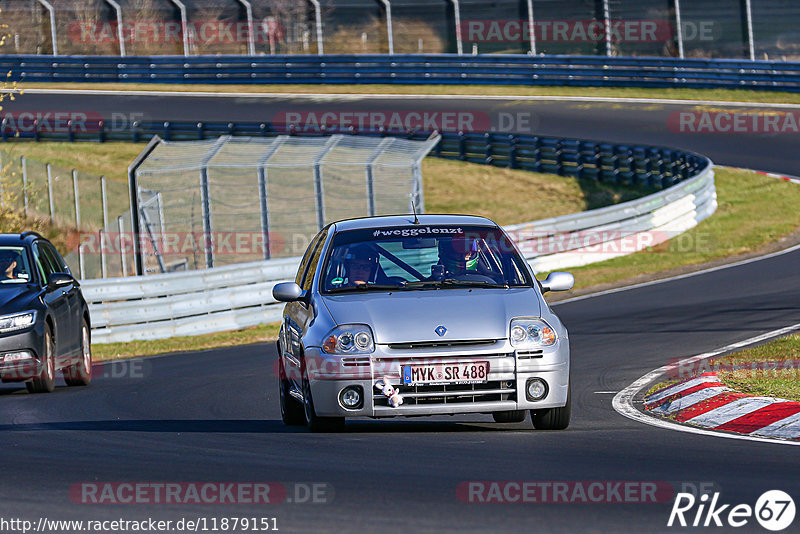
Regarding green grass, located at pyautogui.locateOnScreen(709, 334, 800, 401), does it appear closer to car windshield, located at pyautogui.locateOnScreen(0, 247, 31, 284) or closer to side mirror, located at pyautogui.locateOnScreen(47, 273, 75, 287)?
side mirror, located at pyautogui.locateOnScreen(47, 273, 75, 287)

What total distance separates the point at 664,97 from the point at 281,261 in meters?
23.2

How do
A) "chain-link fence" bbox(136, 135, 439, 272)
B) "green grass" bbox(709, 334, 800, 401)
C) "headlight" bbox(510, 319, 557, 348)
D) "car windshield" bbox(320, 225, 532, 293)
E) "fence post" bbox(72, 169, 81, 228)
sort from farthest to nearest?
"fence post" bbox(72, 169, 81, 228) → "chain-link fence" bbox(136, 135, 439, 272) → "green grass" bbox(709, 334, 800, 401) → "car windshield" bbox(320, 225, 532, 293) → "headlight" bbox(510, 319, 557, 348)

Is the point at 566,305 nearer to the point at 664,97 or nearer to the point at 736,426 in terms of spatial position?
the point at 736,426

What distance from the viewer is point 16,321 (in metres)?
12.8

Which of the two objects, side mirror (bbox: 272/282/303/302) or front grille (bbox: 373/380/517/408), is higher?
side mirror (bbox: 272/282/303/302)

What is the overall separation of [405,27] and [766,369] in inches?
1372

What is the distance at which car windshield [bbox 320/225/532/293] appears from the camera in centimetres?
927

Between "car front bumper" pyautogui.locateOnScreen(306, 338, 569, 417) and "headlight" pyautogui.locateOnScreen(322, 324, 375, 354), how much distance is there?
5 cm

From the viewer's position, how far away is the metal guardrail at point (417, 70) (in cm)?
4034

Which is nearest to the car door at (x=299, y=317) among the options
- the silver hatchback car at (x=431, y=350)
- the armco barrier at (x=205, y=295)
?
the silver hatchback car at (x=431, y=350)

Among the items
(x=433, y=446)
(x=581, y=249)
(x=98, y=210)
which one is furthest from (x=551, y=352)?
(x=98, y=210)

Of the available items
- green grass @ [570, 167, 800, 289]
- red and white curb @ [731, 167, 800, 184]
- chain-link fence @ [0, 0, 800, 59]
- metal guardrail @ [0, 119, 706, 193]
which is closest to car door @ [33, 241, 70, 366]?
green grass @ [570, 167, 800, 289]

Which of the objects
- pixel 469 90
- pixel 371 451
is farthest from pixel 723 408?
pixel 469 90

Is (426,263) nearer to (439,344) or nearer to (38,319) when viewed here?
(439,344)
